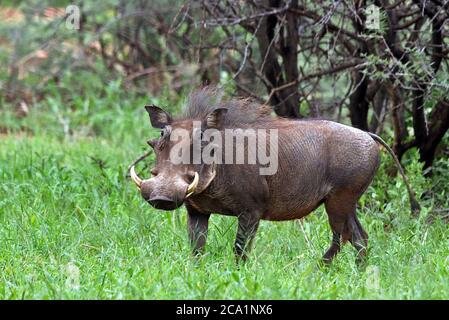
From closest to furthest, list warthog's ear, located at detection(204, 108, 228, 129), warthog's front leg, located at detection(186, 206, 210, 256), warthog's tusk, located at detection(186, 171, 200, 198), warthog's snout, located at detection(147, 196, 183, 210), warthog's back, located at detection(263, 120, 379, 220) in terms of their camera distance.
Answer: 1. warthog's snout, located at detection(147, 196, 183, 210)
2. warthog's tusk, located at detection(186, 171, 200, 198)
3. warthog's ear, located at detection(204, 108, 228, 129)
4. warthog's front leg, located at detection(186, 206, 210, 256)
5. warthog's back, located at detection(263, 120, 379, 220)

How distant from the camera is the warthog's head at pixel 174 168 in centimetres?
494

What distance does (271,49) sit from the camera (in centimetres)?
751

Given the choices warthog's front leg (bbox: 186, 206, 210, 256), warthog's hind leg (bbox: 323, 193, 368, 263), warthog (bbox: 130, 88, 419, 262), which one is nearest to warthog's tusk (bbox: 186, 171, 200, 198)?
warthog (bbox: 130, 88, 419, 262)

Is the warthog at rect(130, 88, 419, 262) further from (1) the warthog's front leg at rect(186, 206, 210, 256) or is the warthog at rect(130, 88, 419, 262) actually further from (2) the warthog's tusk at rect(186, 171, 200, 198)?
(2) the warthog's tusk at rect(186, 171, 200, 198)

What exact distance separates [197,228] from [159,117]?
2.21 ft

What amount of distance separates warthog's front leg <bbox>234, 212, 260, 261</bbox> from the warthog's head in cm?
36

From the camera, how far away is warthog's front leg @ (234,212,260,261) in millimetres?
5371

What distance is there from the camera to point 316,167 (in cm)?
566

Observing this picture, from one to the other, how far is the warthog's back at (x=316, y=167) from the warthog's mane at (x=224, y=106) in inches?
7.5

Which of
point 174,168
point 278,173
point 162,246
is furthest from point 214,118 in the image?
point 162,246

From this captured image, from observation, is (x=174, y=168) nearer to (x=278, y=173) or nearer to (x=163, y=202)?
(x=163, y=202)
